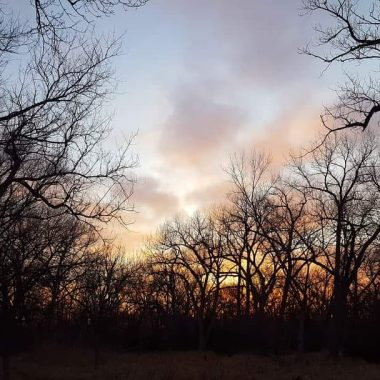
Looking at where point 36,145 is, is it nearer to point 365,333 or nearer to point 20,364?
point 20,364

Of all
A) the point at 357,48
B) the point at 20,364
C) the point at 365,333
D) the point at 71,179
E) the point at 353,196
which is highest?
the point at 353,196

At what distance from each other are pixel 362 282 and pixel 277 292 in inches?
340

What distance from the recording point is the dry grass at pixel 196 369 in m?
25.9

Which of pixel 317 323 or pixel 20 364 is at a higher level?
pixel 317 323

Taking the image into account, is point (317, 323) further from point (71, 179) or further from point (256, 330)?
point (71, 179)

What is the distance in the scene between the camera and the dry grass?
84.9 ft

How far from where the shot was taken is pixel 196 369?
2909 centimetres

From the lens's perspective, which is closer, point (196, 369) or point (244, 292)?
point (196, 369)


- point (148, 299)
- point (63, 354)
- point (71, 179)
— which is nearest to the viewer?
point (71, 179)

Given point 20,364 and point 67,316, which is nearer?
point 20,364

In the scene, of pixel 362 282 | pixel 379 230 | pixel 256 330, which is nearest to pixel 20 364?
pixel 256 330

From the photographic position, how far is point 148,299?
59750 millimetres

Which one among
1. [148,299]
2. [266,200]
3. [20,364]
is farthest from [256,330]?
[20,364]

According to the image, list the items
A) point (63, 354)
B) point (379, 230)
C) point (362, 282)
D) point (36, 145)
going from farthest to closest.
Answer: point (362, 282) → point (63, 354) → point (379, 230) → point (36, 145)
